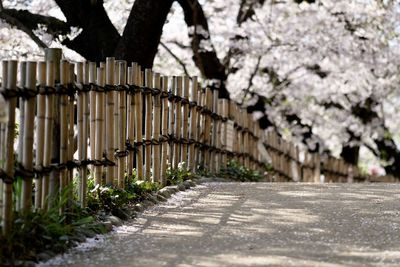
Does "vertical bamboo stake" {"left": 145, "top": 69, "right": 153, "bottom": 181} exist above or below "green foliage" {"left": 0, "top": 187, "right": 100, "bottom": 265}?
above

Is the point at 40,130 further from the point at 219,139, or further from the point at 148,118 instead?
the point at 219,139

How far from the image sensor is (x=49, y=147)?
570cm

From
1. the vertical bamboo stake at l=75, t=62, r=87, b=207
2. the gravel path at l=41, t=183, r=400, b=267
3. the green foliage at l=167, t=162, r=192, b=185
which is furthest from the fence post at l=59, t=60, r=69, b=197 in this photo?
the green foliage at l=167, t=162, r=192, b=185

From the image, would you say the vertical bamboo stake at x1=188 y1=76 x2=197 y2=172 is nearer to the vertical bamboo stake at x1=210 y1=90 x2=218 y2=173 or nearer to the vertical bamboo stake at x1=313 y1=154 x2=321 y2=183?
the vertical bamboo stake at x1=210 y1=90 x2=218 y2=173

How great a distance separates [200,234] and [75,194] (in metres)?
1.09

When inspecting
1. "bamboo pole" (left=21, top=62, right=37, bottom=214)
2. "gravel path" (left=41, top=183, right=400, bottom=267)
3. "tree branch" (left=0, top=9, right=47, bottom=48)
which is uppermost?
"tree branch" (left=0, top=9, right=47, bottom=48)

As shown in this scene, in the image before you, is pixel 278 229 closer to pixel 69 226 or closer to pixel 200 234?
pixel 200 234

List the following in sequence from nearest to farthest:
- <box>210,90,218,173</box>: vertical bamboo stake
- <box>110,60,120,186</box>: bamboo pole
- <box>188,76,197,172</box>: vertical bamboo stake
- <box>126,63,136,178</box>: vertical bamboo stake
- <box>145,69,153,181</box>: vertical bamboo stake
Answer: <box>110,60,120,186</box>: bamboo pole → <box>126,63,136,178</box>: vertical bamboo stake → <box>145,69,153,181</box>: vertical bamboo stake → <box>188,76,197,172</box>: vertical bamboo stake → <box>210,90,218,173</box>: vertical bamboo stake

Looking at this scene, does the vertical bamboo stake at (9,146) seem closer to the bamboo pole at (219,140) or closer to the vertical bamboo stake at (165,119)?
the vertical bamboo stake at (165,119)

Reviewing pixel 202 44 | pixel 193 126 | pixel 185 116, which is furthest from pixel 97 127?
pixel 202 44

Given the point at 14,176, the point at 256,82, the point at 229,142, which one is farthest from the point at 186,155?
the point at 256,82

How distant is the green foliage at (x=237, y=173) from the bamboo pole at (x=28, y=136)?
6.94 meters

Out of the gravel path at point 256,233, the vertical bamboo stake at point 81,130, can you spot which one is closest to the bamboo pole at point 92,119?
the vertical bamboo stake at point 81,130

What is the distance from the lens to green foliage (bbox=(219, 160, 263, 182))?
1252 centimetres
